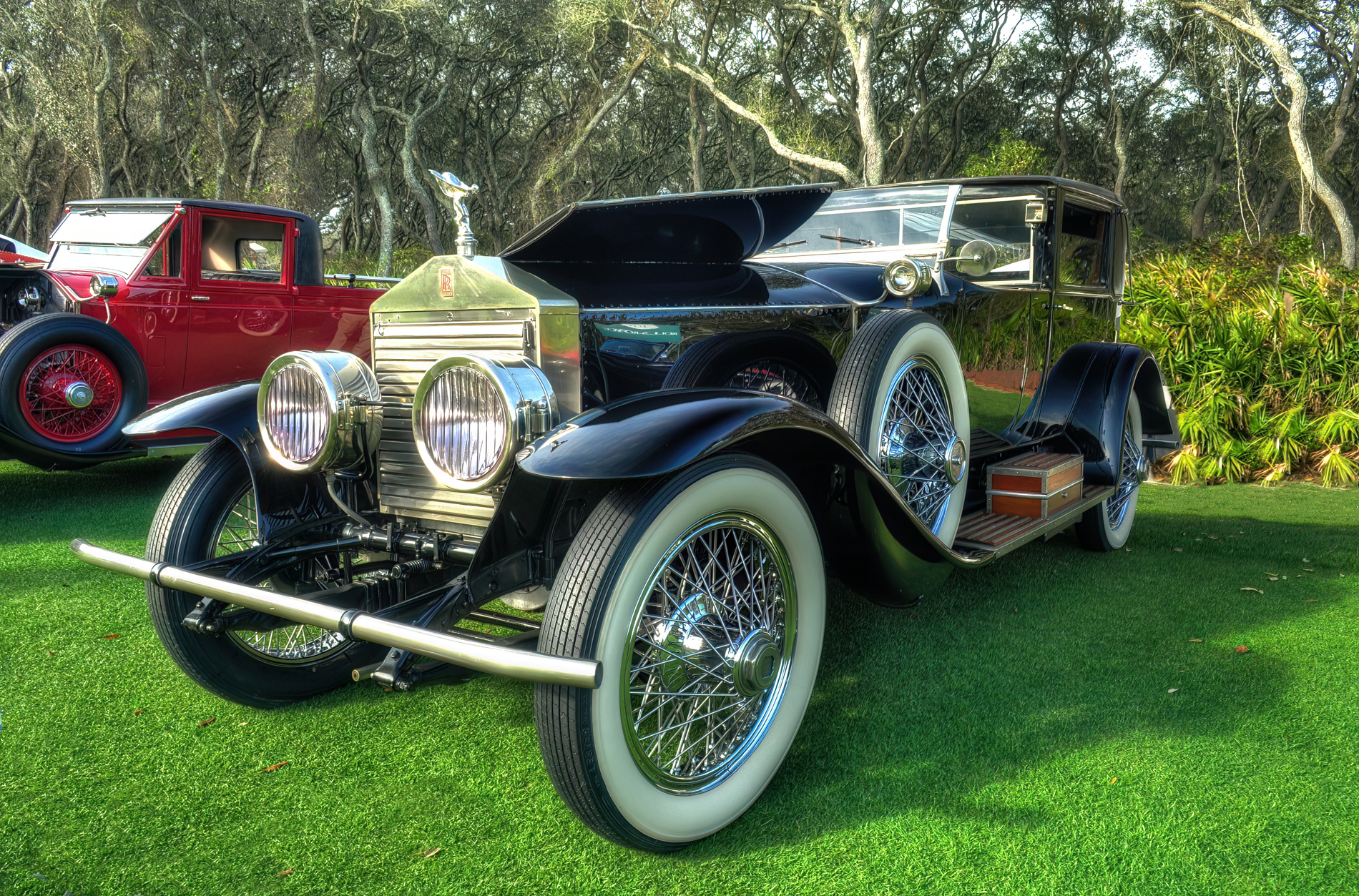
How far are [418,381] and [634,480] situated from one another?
0.98 metres

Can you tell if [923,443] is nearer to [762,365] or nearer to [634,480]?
[762,365]

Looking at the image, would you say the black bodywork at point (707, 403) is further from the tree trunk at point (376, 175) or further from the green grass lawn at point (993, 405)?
the tree trunk at point (376, 175)

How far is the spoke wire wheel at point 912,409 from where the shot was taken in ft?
9.45

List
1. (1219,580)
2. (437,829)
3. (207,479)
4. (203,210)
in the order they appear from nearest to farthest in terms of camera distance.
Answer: (437,829)
(207,479)
(1219,580)
(203,210)

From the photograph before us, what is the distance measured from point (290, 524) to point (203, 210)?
470 centimetres

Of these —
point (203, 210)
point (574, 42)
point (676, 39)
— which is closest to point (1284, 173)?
point (676, 39)

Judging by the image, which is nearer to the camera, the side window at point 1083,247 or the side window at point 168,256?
the side window at point 1083,247

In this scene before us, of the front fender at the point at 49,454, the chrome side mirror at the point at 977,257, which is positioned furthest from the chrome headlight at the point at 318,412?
the front fender at the point at 49,454

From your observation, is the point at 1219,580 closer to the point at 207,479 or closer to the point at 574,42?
the point at 207,479

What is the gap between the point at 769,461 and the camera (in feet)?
8.37

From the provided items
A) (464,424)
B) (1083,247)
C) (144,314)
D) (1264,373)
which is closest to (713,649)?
(464,424)

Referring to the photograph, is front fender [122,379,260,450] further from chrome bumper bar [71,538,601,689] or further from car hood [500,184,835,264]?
car hood [500,184,835,264]

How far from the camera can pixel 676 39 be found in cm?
1998

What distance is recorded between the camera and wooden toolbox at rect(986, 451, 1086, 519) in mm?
3627
